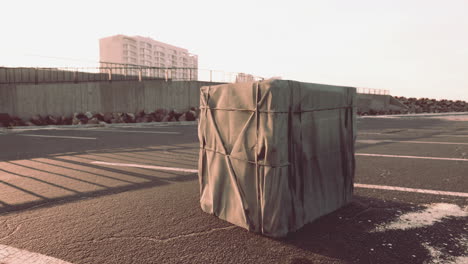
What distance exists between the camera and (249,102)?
8.60ft

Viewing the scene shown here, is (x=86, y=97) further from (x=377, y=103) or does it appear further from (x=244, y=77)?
(x=377, y=103)

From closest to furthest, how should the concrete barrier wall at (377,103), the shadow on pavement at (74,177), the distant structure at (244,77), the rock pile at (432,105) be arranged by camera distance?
the shadow on pavement at (74,177) → the distant structure at (244,77) → the concrete barrier wall at (377,103) → the rock pile at (432,105)

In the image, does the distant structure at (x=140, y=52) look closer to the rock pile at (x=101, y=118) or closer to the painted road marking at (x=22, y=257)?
the rock pile at (x=101, y=118)

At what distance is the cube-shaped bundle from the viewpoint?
250cm

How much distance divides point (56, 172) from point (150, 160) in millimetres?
1751

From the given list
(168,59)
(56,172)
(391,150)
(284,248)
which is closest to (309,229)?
(284,248)

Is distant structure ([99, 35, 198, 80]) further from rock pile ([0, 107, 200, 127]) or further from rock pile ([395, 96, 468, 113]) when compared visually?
rock pile ([0, 107, 200, 127])

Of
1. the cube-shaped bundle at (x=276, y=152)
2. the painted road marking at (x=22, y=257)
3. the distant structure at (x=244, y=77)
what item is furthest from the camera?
the distant structure at (x=244, y=77)

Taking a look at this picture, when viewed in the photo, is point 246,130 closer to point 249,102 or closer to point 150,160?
point 249,102

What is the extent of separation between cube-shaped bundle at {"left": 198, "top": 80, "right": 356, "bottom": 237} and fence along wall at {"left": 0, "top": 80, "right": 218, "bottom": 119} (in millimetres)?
16835

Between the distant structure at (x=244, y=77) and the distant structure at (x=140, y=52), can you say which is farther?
the distant structure at (x=140, y=52)

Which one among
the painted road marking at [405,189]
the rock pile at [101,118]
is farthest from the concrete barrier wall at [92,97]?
the painted road marking at [405,189]

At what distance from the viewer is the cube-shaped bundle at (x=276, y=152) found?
250 centimetres

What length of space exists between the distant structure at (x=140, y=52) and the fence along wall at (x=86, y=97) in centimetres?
6792
